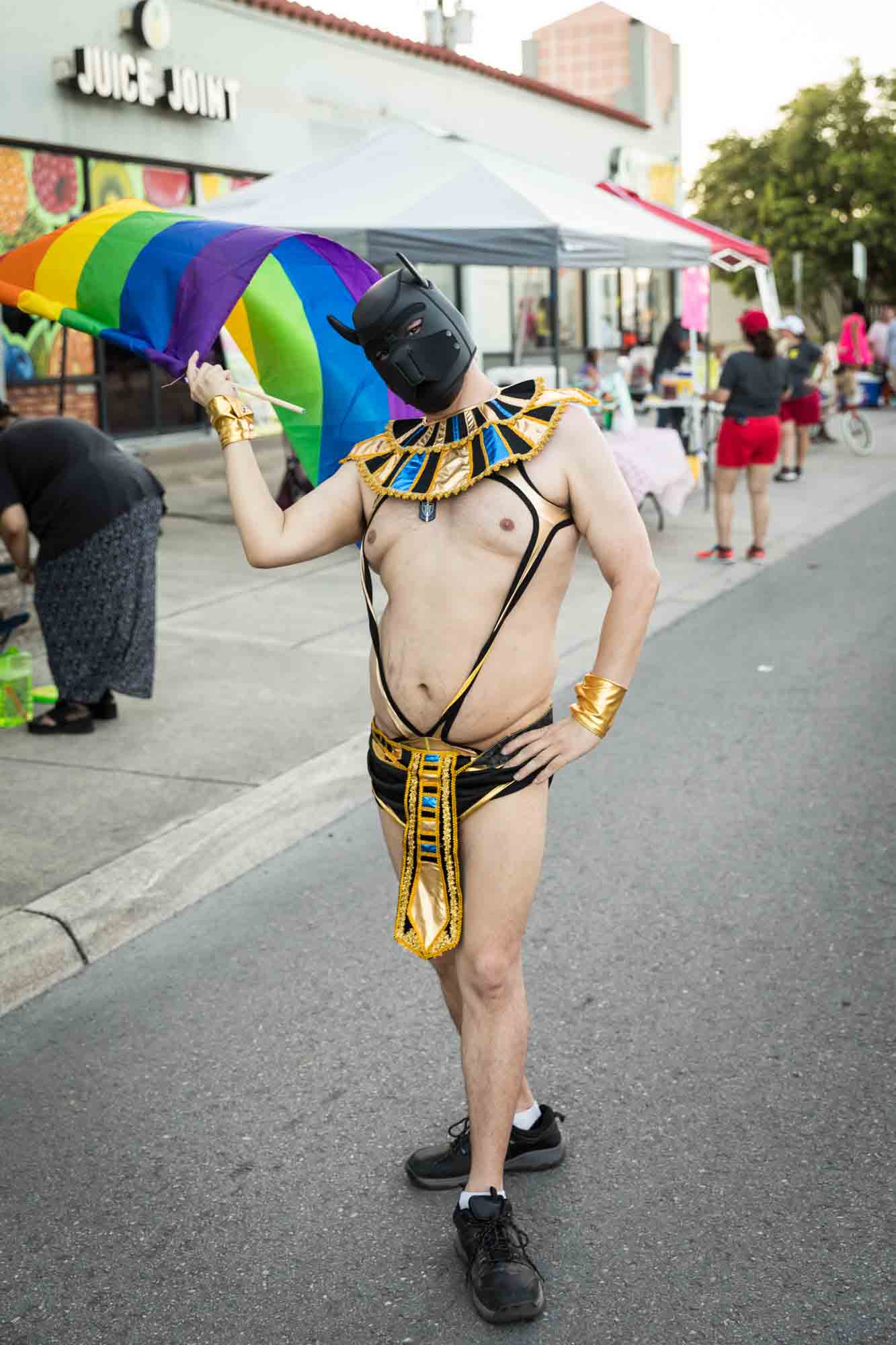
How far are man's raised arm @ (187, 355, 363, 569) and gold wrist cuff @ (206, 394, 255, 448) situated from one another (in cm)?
1

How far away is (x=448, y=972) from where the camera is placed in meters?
3.27

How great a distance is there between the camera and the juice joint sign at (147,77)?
15.1 meters

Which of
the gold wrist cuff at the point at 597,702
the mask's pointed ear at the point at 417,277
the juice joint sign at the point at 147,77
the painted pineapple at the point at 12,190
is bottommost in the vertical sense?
the gold wrist cuff at the point at 597,702

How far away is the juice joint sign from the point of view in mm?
15062

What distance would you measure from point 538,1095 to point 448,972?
2.16 ft

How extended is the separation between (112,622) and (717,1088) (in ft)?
13.3

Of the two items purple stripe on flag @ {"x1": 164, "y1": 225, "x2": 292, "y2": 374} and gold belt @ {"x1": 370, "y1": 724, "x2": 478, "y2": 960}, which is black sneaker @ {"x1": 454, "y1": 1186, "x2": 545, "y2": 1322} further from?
purple stripe on flag @ {"x1": 164, "y1": 225, "x2": 292, "y2": 374}

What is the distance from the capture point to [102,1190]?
133 inches

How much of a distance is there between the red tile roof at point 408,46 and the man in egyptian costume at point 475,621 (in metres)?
16.3

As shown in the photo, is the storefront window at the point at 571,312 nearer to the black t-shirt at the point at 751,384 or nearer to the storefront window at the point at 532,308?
the storefront window at the point at 532,308

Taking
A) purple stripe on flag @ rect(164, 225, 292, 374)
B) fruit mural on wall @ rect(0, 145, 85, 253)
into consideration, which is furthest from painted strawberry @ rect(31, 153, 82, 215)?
purple stripe on flag @ rect(164, 225, 292, 374)

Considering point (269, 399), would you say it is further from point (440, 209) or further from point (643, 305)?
point (643, 305)

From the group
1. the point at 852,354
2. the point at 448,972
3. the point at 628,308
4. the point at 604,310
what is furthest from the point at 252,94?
the point at 448,972

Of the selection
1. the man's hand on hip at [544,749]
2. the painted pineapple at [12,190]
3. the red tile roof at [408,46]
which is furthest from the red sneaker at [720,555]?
the red tile roof at [408,46]
